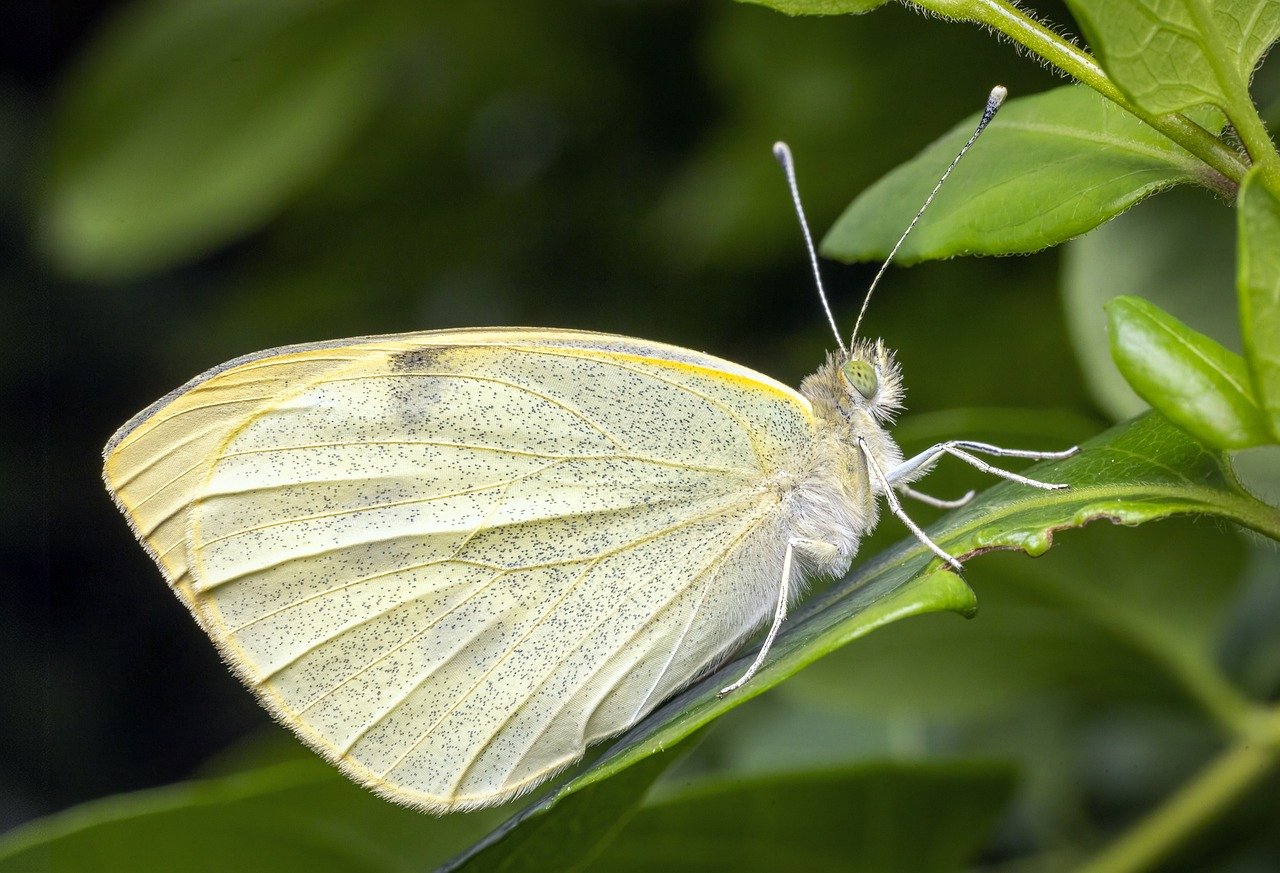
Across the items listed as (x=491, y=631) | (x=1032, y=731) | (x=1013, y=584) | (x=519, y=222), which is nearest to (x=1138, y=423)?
(x=1013, y=584)

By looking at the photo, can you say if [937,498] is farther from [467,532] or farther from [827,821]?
[467,532]

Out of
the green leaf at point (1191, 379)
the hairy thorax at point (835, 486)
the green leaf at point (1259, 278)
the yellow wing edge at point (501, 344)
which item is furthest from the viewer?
the hairy thorax at point (835, 486)

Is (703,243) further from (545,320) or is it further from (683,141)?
(545,320)

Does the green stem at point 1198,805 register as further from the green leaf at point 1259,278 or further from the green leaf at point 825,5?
the green leaf at point 825,5

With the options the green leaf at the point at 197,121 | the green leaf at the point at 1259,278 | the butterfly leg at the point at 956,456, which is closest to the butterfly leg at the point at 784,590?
the butterfly leg at the point at 956,456

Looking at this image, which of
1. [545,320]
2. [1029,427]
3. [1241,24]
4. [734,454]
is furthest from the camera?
[545,320]

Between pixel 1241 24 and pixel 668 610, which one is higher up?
pixel 1241 24
